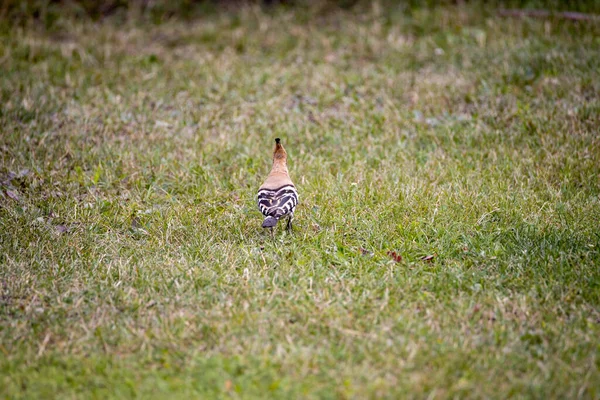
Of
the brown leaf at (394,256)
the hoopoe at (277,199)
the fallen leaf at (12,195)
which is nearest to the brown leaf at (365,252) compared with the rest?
the brown leaf at (394,256)

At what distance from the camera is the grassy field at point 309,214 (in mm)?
3809

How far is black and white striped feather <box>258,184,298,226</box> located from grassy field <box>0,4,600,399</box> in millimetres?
354

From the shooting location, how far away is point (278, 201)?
5121 millimetres

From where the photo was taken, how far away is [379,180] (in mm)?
6531

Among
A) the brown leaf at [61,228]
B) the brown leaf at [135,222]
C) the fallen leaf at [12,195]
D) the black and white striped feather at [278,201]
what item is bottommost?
the brown leaf at [135,222]

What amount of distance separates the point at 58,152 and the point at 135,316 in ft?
11.6

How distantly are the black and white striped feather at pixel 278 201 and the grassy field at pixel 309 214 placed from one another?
13.9 inches

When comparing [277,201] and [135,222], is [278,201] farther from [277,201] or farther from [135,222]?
[135,222]

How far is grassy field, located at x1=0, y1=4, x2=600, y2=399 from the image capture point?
3.81 meters

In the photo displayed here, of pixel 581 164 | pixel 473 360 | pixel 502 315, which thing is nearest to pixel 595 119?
pixel 581 164

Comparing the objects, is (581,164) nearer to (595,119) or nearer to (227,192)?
(595,119)

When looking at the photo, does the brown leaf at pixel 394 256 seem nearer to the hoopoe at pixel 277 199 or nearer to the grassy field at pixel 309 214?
the grassy field at pixel 309 214

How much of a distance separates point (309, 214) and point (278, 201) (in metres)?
0.83

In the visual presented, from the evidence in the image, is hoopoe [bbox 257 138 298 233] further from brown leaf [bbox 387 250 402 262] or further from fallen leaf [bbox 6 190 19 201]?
fallen leaf [bbox 6 190 19 201]
